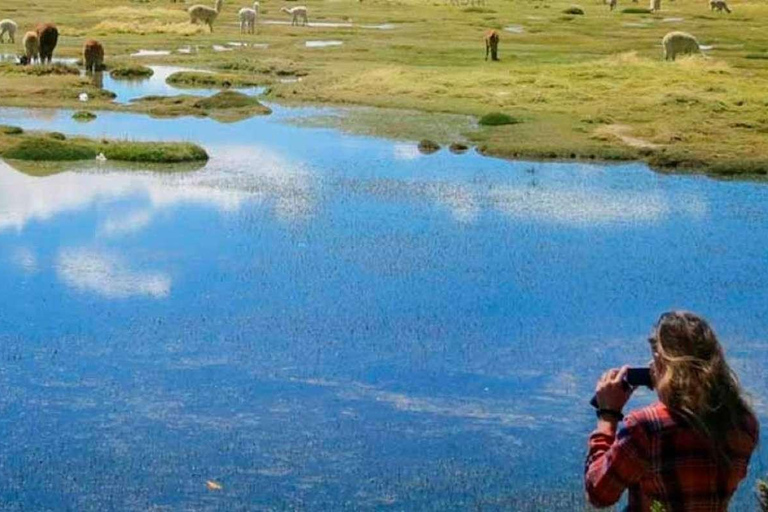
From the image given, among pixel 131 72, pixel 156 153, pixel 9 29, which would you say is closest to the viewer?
pixel 156 153

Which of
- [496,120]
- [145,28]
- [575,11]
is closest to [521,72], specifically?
[496,120]

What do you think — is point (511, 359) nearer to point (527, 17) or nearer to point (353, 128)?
point (353, 128)

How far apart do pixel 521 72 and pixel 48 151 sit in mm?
16111

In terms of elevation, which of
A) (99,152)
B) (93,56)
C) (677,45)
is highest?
(677,45)

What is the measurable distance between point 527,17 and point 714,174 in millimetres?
42440

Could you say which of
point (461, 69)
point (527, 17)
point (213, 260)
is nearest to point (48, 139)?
point (213, 260)

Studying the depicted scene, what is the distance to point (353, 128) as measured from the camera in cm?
2744

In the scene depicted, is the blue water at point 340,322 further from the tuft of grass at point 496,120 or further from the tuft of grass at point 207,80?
the tuft of grass at point 207,80

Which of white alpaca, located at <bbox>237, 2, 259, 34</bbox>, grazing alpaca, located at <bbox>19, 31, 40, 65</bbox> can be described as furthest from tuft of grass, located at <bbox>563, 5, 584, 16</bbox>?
grazing alpaca, located at <bbox>19, 31, 40, 65</bbox>

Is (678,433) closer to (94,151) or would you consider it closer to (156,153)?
(156,153)

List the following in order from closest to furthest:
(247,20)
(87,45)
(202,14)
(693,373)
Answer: (693,373) → (87,45) → (247,20) → (202,14)

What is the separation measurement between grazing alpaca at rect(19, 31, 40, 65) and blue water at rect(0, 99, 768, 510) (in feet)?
54.9

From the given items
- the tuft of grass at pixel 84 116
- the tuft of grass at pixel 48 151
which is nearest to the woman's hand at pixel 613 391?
the tuft of grass at pixel 48 151

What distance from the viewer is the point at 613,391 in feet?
16.0
